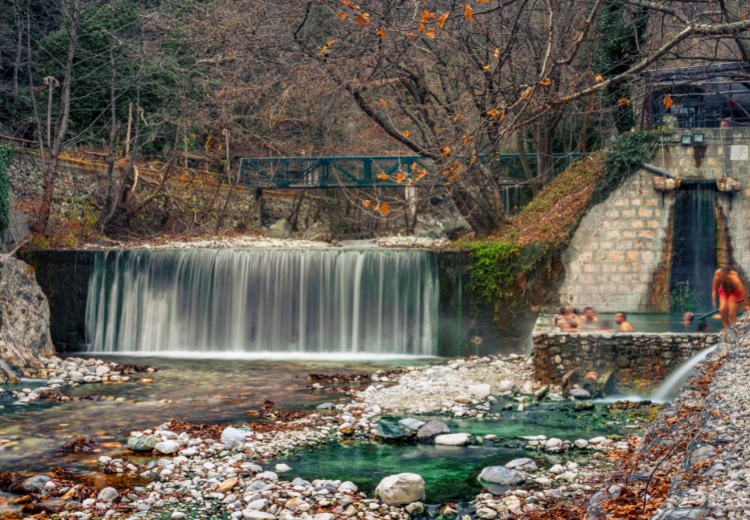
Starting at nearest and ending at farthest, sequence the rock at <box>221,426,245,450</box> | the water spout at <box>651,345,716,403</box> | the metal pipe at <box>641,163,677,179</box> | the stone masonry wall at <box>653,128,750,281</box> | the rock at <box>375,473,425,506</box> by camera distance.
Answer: the rock at <box>375,473,425,506</box>, the rock at <box>221,426,245,450</box>, the water spout at <box>651,345,716,403</box>, the stone masonry wall at <box>653,128,750,281</box>, the metal pipe at <box>641,163,677,179</box>

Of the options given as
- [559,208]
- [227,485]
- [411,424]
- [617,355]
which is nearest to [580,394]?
[617,355]

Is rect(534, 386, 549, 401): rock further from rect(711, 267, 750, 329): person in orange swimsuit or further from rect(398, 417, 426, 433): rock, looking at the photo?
rect(711, 267, 750, 329): person in orange swimsuit

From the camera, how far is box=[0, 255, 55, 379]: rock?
14.2m

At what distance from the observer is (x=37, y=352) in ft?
49.7

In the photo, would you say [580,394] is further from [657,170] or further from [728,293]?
[657,170]

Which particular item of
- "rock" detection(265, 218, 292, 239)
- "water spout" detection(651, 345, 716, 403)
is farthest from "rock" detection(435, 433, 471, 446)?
"rock" detection(265, 218, 292, 239)

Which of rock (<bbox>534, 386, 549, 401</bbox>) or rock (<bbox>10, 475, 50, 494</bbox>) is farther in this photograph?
rock (<bbox>534, 386, 549, 401</bbox>)

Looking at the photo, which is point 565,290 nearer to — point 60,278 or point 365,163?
point 365,163

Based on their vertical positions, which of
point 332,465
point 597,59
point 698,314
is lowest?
point 332,465

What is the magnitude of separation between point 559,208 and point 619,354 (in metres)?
6.25

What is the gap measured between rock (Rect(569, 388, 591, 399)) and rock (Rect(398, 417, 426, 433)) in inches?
107

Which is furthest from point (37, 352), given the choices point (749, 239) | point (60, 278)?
point (749, 239)

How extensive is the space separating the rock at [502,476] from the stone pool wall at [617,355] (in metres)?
4.12

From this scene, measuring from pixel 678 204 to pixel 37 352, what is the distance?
12700 mm
